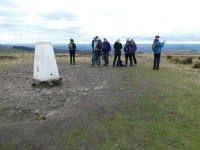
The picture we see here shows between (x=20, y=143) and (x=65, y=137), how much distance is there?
109 centimetres

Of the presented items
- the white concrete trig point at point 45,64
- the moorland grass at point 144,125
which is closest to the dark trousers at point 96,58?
the white concrete trig point at point 45,64

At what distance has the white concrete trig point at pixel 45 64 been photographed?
15.7 m

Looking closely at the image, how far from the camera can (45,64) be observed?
51.9 feet

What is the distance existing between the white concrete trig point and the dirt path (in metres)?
0.54

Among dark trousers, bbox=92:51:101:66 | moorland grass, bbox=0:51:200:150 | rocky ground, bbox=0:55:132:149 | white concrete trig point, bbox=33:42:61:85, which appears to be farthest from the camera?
dark trousers, bbox=92:51:101:66

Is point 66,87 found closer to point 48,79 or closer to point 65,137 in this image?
point 48,79

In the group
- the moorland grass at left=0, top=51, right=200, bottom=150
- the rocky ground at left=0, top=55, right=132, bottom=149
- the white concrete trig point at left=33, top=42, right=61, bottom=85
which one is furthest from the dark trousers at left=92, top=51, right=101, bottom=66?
the moorland grass at left=0, top=51, right=200, bottom=150

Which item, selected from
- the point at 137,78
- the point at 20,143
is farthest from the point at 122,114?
the point at 137,78

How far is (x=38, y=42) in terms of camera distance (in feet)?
52.9

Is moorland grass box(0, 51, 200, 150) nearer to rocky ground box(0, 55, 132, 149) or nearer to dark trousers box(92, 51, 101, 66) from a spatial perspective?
rocky ground box(0, 55, 132, 149)

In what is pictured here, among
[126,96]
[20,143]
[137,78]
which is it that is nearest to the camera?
[20,143]

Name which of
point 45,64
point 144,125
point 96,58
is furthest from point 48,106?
point 96,58

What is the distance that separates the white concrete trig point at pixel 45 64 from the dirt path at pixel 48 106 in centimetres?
54

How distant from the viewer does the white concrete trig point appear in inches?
617
